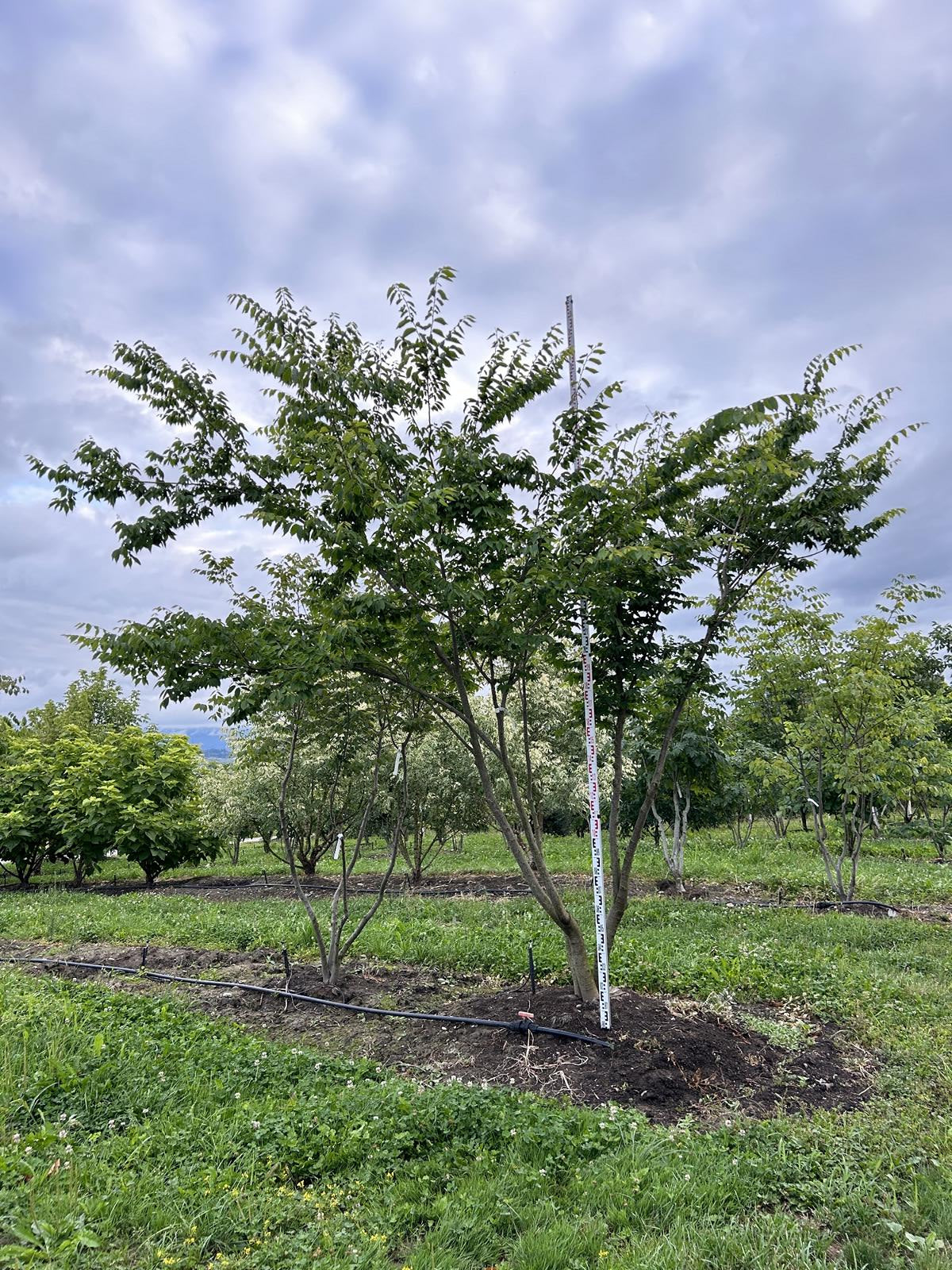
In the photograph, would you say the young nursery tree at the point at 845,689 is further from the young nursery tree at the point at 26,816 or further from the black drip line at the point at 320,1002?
the young nursery tree at the point at 26,816

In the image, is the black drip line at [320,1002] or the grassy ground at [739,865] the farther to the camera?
the grassy ground at [739,865]

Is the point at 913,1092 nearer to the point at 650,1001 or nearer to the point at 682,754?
the point at 650,1001

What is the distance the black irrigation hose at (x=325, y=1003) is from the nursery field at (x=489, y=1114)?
78 millimetres

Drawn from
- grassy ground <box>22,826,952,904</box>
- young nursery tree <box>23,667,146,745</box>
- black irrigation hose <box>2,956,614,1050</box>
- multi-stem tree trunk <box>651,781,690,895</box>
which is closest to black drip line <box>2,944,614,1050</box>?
black irrigation hose <box>2,956,614,1050</box>

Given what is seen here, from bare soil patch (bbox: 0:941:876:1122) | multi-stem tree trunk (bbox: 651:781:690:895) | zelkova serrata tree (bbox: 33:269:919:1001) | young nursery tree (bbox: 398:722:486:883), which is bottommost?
bare soil patch (bbox: 0:941:876:1122)

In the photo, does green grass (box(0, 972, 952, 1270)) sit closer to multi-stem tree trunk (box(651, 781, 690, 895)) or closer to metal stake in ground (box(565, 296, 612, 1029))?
metal stake in ground (box(565, 296, 612, 1029))

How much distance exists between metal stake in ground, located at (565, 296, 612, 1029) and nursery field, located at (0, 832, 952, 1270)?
331 mm

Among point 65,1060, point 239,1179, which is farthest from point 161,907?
point 239,1179

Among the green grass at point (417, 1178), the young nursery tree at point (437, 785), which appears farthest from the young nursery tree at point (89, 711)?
the green grass at point (417, 1178)

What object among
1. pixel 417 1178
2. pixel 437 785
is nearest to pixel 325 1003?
pixel 417 1178

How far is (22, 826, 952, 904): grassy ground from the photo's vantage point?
1044cm

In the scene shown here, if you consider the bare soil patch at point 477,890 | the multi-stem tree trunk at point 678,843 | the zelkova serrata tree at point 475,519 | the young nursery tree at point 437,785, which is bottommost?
the bare soil patch at point 477,890

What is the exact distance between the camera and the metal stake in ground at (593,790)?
4.46m

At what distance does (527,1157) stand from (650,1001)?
7.36ft
